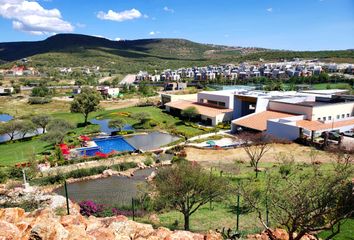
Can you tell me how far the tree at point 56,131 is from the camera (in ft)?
119

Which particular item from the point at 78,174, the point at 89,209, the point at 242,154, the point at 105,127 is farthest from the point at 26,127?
the point at 89,209

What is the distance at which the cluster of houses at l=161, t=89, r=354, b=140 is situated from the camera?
114 ft

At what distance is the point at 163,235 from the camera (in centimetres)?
979

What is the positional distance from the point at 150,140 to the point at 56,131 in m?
11.4

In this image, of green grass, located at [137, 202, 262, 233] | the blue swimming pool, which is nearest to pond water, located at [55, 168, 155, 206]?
green grass, located at [137, 202, 262, 233]

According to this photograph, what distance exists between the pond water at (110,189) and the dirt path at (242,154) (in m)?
5.92

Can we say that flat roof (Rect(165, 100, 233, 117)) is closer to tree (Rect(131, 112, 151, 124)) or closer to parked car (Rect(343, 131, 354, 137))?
tree (Rect(131, 112, 151, 124))

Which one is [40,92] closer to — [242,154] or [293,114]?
[293,114]

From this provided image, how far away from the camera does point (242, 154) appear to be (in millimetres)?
30625

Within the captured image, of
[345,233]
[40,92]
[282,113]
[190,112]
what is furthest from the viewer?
[40,92]

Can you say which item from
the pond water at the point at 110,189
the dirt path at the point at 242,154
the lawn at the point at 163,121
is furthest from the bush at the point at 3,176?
the lawn at the point at 163,121

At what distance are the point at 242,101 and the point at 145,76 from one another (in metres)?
90.6

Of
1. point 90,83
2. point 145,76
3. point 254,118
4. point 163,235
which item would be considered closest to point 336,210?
point 163,235

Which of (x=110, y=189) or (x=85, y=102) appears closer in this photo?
(x=110, y=189)
